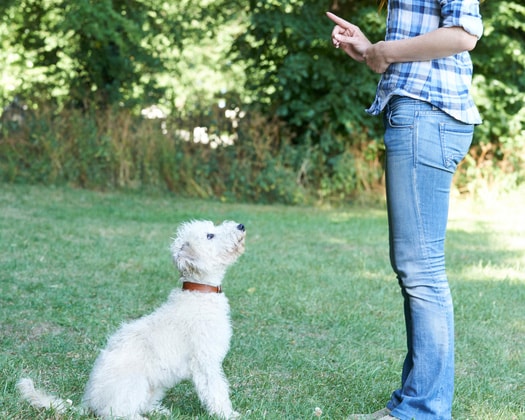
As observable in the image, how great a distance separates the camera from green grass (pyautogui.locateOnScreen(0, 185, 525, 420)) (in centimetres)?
378

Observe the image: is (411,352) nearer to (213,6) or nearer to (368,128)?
(368,128)

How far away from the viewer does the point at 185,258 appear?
3371 millimetres

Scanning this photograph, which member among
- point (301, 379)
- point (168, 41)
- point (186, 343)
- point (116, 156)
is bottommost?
point (301, 379)

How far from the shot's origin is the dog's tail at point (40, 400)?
312 cm

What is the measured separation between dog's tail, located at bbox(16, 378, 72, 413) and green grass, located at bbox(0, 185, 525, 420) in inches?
1.8

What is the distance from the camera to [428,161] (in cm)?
293

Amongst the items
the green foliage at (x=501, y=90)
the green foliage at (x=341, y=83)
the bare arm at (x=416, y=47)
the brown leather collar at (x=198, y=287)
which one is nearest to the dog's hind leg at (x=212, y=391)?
the brown leather collar at (x=198, y=287)

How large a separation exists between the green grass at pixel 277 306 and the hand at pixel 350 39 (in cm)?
169

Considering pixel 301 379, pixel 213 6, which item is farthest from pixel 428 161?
pixel 213 6

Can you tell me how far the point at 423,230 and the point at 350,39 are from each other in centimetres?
88

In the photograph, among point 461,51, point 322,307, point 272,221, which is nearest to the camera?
point 461,51

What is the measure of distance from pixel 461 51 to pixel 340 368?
2065 millimetres

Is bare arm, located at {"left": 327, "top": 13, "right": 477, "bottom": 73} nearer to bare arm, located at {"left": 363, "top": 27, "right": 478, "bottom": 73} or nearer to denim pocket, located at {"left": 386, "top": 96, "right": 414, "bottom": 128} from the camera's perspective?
bare arm, located at {"left": 363, "top": 27, "right": 478, "bottom": 73}

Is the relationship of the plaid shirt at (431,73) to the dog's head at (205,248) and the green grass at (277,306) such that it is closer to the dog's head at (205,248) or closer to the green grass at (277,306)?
the dog's head at (205,248)
